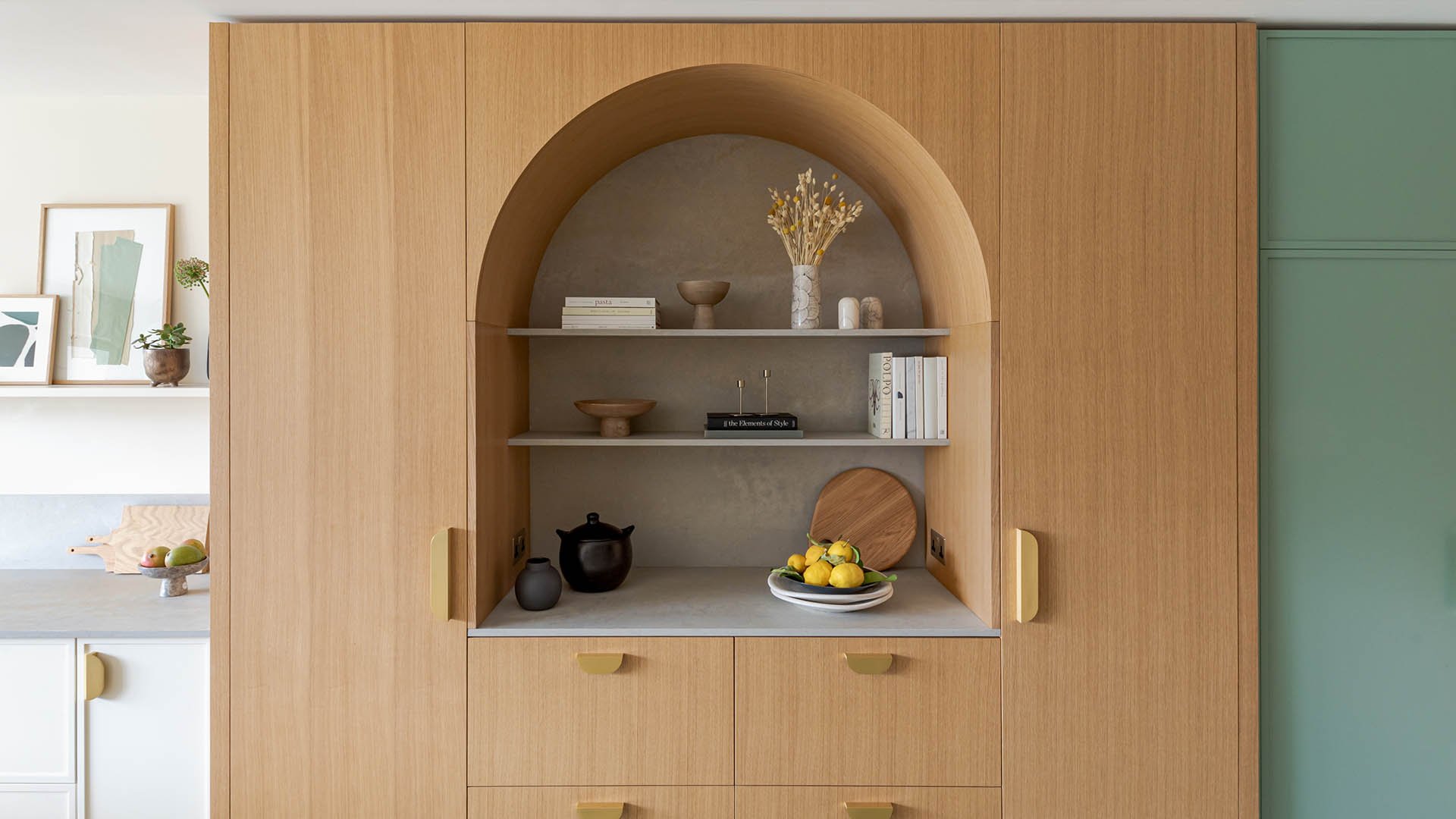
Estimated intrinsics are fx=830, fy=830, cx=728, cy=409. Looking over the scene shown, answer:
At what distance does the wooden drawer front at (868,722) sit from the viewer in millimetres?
2053

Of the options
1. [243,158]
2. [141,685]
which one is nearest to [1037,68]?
[243,158]

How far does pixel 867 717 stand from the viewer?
2.05 meters

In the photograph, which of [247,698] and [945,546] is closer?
[247,698]

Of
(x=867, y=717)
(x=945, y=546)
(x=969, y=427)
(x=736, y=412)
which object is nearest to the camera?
(x=867, y=717)

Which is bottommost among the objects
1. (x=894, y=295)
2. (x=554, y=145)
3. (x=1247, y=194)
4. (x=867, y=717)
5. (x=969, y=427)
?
(x=867, y=717)

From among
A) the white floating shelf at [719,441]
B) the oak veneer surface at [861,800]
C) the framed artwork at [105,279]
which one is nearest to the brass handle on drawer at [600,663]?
the oak veneer surface at [861,800]

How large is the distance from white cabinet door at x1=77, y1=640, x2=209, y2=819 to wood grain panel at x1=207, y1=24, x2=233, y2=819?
106mm

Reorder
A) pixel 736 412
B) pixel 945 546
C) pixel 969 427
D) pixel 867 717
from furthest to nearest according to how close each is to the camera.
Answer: pixel 736 412 → pixel 945 546 → pixel 969 427 → pixel 867 717

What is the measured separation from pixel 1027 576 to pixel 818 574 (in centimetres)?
52

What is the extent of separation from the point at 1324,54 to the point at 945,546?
5.32 ft

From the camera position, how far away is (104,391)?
258 centimetres

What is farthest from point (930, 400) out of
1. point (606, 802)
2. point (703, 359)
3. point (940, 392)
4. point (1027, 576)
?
point (606, 802)

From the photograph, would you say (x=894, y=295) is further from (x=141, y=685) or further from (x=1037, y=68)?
(x=141, y=685)

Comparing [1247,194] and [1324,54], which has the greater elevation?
[1324,54]
